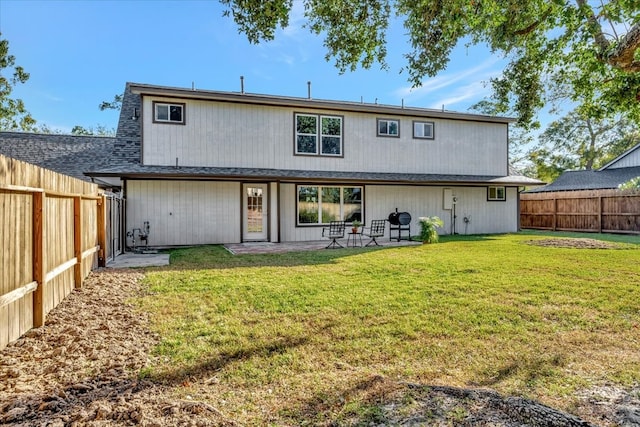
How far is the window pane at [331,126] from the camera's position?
14.1 meters

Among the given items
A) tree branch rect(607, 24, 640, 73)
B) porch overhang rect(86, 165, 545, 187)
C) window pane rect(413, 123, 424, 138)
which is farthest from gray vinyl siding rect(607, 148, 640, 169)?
tree branch rect(607, 24, 640, 73)

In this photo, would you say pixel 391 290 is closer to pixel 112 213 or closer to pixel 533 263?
pixel 533 263

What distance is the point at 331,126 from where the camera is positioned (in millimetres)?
14203

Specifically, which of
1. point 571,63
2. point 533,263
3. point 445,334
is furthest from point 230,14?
point 533,263

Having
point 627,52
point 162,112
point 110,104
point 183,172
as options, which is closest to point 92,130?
point 110,104

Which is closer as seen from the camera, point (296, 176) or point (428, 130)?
point (296, 176)

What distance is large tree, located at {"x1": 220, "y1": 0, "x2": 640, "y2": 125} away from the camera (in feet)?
17.1

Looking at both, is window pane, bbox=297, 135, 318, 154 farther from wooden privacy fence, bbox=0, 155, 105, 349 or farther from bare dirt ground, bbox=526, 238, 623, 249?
wooden privacy fence, bbox=0, 155, 105, 349

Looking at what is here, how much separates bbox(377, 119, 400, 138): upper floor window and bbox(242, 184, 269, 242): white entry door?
17.4 feet

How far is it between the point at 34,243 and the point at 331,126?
11.5 m

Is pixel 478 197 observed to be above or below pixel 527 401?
above

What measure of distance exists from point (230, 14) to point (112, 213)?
6.23 metres

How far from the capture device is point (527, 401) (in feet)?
8.41

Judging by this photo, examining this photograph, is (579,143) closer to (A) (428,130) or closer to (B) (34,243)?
(A) (428,130)
